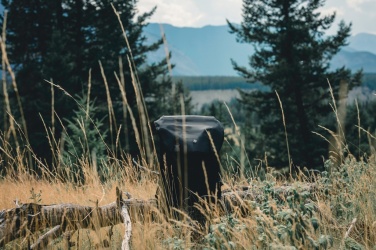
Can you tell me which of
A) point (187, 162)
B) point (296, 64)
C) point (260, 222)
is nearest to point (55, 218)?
point (187, 162)

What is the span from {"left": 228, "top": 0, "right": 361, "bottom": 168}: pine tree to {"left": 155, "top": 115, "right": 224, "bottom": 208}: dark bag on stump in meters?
14.4

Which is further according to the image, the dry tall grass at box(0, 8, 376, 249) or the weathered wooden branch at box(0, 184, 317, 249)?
the weathered wooden branch at box(0, 184, 317, 249)

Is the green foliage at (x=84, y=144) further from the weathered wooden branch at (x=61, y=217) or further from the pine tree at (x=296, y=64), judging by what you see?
the pine tree at (x=296, y=64)

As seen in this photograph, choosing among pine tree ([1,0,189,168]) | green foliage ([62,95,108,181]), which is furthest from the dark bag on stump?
pine tree ([1,0,189,168])

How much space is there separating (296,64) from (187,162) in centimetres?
1517

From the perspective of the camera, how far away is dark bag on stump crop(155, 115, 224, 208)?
2.74 metres

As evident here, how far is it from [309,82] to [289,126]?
236cm

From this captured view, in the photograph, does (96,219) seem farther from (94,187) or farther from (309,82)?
(309,82)

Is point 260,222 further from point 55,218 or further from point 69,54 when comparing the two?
point 69,54

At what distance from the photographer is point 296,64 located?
1670cm

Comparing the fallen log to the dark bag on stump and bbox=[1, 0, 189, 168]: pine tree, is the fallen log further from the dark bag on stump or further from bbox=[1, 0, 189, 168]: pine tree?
bbox=[1, 0, 189, 168]: pine tree

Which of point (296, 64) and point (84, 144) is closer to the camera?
point (84, 144)

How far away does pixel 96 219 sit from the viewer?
2580 millimetres

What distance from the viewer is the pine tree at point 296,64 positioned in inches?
664
